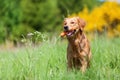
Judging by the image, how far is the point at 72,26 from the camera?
5980 mm

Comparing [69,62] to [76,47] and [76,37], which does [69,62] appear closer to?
[76,47]

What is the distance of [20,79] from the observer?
554cm

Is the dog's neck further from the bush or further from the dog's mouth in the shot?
the bush

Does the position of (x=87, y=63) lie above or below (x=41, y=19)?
below

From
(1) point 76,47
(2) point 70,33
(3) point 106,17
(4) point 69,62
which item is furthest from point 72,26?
(3) point 106,17

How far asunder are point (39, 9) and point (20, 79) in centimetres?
3092

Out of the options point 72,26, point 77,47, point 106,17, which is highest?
point 106,17

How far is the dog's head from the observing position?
5.91m

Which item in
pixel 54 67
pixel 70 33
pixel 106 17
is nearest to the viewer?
pixel 70 33

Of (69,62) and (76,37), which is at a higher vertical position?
(76,37)

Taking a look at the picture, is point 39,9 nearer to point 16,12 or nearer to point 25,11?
point 25,11

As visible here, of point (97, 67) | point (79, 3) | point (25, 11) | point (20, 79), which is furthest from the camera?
point (79, 3)

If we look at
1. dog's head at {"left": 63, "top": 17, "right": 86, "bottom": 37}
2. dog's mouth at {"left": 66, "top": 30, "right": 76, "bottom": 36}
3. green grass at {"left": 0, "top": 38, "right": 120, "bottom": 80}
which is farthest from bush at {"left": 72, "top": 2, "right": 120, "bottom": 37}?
dog's mouth at {"left": 66, "top": 30, "right": 76, "bottom": 36}

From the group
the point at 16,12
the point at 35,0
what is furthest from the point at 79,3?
the point at 16,12
